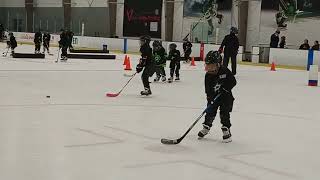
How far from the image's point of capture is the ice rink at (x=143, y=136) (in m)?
4.52

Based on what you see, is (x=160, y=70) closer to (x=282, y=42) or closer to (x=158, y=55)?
(x=158, y=55)

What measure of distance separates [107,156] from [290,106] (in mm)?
5450

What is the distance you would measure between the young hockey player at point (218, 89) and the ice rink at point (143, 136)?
0.24m

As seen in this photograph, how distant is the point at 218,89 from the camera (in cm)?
588

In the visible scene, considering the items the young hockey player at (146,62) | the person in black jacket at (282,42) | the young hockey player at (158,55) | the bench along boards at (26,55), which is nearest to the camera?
the young hockey player at (146,62)

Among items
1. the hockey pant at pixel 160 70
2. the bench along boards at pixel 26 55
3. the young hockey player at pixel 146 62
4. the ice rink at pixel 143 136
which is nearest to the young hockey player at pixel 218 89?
the ice rink at pixel 143 136

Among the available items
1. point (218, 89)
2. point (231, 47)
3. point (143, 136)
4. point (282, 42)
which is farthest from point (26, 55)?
point (218, 89)

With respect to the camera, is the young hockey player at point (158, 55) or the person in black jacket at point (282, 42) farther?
the person in black jacket at point (282, 42)

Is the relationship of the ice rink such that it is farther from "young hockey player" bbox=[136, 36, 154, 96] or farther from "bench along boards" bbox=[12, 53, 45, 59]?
"bench along boards" bbox=[12, 53, 45, 59]

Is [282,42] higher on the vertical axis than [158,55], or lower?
higher

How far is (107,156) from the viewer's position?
499 centimetres

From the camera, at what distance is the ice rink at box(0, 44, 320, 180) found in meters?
4.52

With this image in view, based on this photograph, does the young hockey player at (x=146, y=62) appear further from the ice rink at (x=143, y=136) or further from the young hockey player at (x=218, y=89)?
the young hockey player at (x=218, y=89)

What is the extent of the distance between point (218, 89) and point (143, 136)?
1.04 metres
